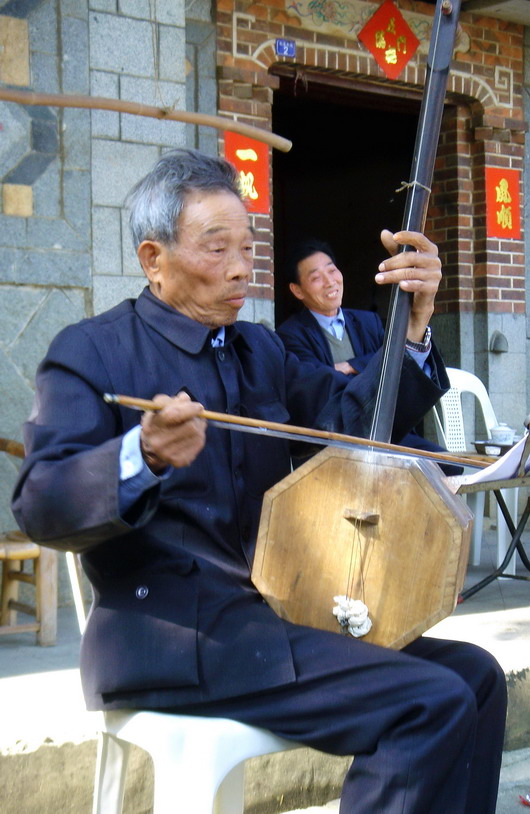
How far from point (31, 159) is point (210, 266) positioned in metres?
2.70

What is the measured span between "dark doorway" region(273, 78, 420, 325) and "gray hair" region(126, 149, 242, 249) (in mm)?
5977

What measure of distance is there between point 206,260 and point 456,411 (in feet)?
13.3

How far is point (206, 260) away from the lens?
218 centimetres

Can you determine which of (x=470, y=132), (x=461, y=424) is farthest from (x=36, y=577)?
(x=470, y=132)

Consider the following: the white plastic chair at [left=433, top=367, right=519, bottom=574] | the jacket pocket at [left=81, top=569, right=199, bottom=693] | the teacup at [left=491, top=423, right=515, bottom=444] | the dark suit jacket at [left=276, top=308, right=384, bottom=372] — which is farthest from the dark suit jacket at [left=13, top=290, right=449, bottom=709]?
the white plastic chair at [left=433, top=367, right=519, bottom=574]

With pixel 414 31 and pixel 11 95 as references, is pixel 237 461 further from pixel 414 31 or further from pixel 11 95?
pixel 414 31

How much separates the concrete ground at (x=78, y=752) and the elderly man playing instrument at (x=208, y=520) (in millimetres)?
655

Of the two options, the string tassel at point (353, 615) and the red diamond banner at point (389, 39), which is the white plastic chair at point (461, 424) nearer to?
the red diamond banner at point (389, 39)

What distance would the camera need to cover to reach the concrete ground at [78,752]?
2643mm

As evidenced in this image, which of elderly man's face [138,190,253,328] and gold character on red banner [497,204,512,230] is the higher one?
gold character on red banner [497,204,512,230]

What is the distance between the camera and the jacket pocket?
6.32 ft

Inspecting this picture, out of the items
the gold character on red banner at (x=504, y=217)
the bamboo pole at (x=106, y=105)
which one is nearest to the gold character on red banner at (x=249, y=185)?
the bamboo pole at (x=106, y=105)

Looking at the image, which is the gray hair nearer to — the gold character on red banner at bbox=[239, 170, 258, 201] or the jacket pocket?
the jacket pocket

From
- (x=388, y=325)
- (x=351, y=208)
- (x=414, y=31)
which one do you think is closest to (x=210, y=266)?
(x=388, y=325)
